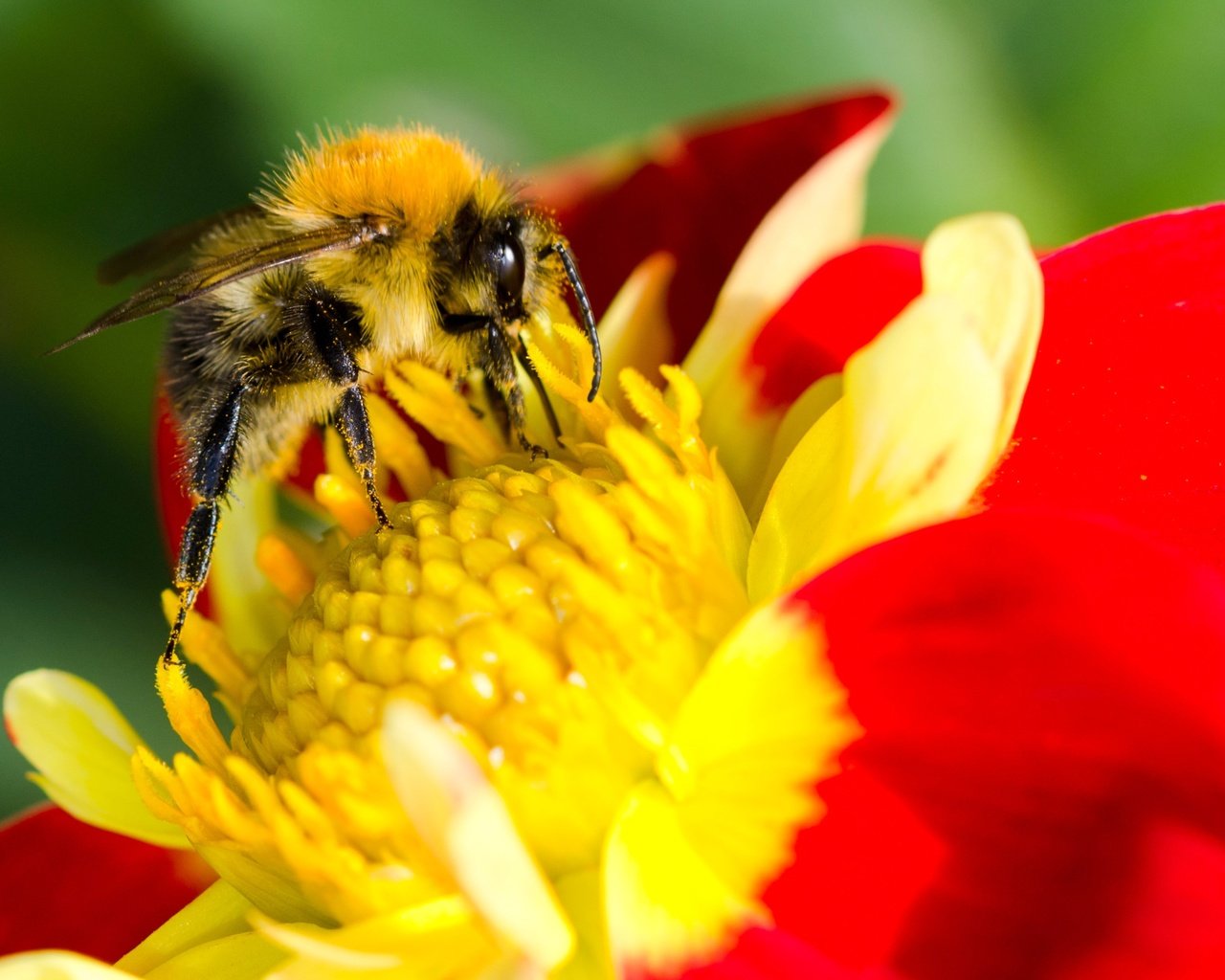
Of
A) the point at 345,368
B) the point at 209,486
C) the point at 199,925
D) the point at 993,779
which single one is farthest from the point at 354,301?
the point at 993,779

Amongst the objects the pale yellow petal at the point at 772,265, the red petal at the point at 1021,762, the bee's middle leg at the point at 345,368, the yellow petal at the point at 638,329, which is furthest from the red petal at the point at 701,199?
the red petal at the point at 1021,762

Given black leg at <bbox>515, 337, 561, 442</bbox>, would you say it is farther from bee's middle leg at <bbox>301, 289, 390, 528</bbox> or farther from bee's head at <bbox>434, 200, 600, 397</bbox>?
bee's middle leg at <bbox>301, 289, 390, 528</bbox>

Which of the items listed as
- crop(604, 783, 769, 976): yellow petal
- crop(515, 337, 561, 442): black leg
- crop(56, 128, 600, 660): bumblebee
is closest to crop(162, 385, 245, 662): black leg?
crop(56, 128, 600, 660): bumblebee

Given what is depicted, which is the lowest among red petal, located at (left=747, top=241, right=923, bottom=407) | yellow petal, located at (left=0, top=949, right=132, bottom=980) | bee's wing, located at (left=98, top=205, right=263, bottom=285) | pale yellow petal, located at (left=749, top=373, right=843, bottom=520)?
yellow petal, located at (left=0, top=949, right=132, bottom=980)

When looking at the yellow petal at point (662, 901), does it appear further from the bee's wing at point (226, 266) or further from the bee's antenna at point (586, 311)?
the bee's wing at point (226, 266)

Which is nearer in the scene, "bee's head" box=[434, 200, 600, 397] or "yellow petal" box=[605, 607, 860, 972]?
"yellow petal" box=[605, 607, 860, 972]

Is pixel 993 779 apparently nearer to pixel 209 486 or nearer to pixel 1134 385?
pixel 1134 385

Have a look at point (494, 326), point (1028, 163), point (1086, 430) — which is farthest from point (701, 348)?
point (1028, 163)
